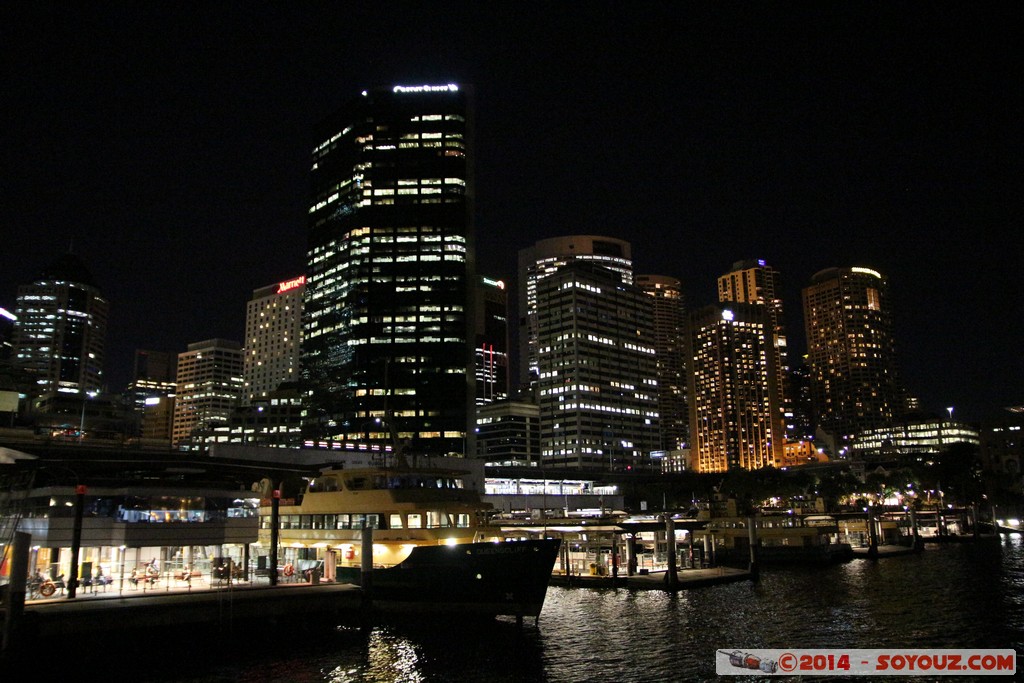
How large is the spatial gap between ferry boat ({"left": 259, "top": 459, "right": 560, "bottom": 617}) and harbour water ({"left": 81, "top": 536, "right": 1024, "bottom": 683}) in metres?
1.65

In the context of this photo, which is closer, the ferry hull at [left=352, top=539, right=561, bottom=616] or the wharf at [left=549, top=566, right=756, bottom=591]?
the ferry hull at [left=352, top=539, right=561, bottom=616]


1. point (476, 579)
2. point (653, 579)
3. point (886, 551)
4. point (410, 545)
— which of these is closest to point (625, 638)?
point (476, 579)

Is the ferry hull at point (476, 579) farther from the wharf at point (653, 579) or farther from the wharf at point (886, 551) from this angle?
the wharf at point (886, 551)

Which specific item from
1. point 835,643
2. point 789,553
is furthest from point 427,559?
point 789,553

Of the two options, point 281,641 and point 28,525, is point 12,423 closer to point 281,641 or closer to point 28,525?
point 28,525

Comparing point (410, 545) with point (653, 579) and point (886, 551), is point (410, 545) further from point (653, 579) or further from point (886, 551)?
point (886, 551)

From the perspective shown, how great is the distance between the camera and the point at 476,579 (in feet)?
130

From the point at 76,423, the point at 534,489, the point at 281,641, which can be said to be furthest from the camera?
the point at 534,489

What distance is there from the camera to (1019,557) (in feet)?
276

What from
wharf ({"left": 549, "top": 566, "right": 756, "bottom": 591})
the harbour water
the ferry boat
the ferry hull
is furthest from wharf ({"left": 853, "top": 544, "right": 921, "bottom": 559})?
the ferry hull

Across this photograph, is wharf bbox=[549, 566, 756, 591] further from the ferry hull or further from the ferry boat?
the ferry hull

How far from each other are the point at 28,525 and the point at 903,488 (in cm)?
15032

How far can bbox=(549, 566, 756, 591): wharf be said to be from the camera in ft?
180

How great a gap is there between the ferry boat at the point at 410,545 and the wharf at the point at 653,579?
11304mm
